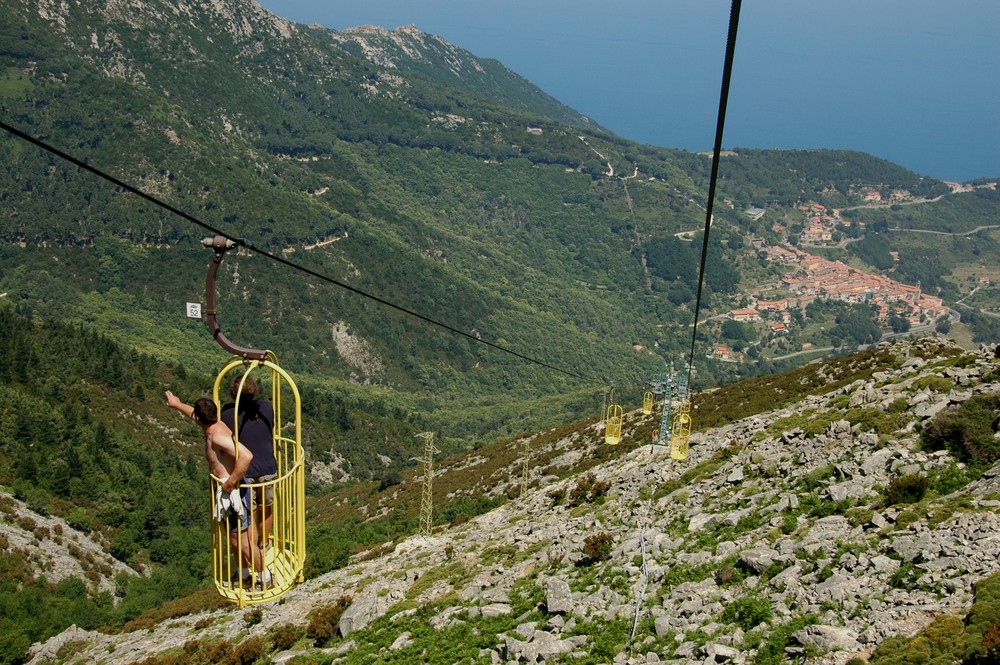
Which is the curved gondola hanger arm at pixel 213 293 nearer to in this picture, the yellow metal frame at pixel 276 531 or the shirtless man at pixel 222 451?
the yellow metal frame at pixel 276 531

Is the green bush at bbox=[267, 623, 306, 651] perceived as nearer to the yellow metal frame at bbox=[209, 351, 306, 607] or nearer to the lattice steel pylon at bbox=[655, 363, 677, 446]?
the yellow metal frame at bbox=[209, 351, 306, 607]

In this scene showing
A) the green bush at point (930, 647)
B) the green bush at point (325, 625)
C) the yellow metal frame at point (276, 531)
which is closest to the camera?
the yellow metal frame at point (276, 531)

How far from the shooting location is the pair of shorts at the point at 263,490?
8422 millimetres

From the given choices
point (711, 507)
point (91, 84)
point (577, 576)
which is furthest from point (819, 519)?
point (91, 84)

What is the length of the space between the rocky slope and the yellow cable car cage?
8.02m

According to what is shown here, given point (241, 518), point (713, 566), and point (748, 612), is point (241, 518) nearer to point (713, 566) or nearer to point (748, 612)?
point (748, 612)

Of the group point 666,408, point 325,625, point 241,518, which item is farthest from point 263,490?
point 666,408

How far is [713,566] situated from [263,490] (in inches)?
459

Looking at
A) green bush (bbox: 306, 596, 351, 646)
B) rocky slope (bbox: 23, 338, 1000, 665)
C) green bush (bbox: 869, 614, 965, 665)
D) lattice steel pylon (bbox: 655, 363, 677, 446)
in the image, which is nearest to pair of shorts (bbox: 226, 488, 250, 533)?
rocky slope (bbox: 23, 338, 1000, 665)

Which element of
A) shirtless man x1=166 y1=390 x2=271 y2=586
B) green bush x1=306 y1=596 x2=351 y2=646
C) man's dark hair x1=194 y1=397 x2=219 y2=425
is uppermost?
man's dark hair x1=194 y1=397 x2=219 y2=425

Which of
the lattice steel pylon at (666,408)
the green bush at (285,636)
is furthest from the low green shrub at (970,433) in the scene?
the lattice steel pylon at (666,408)

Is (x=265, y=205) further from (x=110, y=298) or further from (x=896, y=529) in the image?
(x=896, y=529)

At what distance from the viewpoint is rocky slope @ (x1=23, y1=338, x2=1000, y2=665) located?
1388 cm

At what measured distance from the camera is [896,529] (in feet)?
50.5
